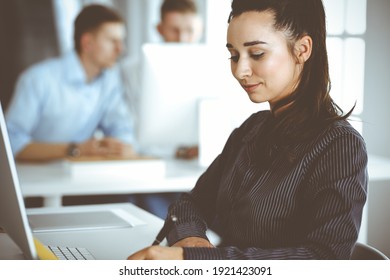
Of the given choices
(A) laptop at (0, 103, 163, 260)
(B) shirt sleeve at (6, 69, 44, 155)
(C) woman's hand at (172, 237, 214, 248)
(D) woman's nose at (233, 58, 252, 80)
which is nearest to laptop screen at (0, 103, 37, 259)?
(A) laptop at (0, 103, 163, 260)

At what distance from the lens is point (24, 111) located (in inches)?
104

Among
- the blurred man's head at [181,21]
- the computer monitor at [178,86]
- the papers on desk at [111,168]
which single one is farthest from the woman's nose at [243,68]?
the blurred man's head at [181,21]

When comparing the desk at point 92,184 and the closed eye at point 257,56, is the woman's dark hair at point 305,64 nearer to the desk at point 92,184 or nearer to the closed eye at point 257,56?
the closed eye at point 257,56

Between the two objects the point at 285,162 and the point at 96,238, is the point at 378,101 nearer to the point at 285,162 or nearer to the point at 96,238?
the point at 285,162

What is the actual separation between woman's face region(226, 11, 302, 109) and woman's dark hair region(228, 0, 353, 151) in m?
0.01

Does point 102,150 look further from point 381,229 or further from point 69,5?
point 69,5

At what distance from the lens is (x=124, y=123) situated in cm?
294

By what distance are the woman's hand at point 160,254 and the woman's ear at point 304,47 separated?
45 centimetres

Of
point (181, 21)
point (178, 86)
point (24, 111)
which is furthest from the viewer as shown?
point (181, 21)

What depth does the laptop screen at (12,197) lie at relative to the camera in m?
0.90

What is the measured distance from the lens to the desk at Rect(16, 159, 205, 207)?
2018 mm

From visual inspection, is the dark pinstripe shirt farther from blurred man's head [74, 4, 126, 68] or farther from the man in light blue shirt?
blurred man's head [74, 4, 126, 68]

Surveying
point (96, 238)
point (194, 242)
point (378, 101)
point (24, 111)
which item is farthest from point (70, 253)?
point (24, 111)

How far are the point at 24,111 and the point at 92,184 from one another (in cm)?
77
